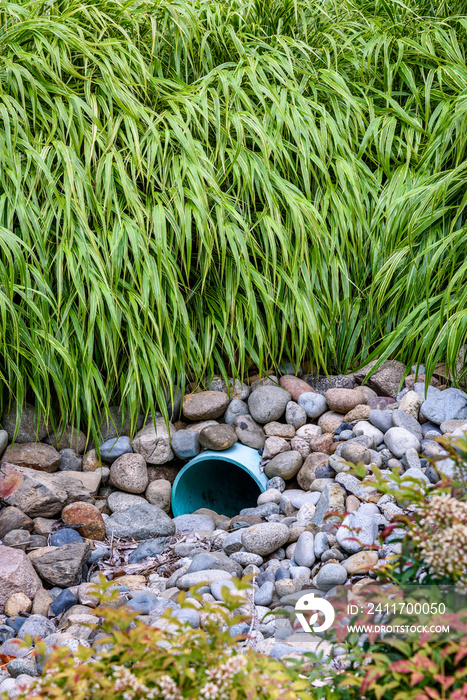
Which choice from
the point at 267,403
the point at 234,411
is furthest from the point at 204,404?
the point at 267,403

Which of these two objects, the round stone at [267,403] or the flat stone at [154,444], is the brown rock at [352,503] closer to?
the round stone at [267,403]

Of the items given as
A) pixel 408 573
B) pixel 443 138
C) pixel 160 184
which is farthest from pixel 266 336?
pixel 408 573

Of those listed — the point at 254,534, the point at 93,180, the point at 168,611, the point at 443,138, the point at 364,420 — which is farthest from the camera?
the point at 443,138

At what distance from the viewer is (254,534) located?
6.34ft

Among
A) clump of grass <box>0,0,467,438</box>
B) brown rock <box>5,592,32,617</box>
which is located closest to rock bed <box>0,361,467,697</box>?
brown rock <box>5,592,32,617</box>

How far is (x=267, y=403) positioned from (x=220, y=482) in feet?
1.83

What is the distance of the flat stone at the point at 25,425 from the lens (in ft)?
7.78

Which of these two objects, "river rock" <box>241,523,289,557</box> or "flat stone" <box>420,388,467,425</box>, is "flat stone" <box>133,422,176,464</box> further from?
"flat stone" <box>420,388,467,425</box>

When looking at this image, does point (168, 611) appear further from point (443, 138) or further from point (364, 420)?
point (443, 138)

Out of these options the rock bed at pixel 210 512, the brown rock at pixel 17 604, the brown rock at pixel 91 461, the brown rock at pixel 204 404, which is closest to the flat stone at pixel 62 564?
the rock bed at pixel 210 512

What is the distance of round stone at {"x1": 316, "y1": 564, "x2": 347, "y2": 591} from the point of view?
1667 millimetres

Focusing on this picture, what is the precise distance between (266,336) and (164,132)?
95 centimetres

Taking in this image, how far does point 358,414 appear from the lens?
7.88ft

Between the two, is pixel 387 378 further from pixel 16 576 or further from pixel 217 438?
pixel 16 576
